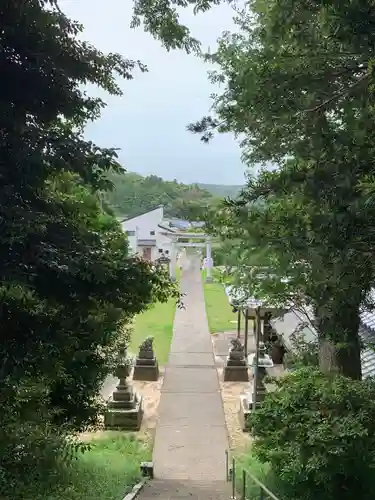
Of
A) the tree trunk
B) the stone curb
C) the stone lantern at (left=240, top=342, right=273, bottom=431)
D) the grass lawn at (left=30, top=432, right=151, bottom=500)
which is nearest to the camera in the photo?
the tree trunk

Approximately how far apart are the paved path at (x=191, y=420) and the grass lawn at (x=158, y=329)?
38 cm

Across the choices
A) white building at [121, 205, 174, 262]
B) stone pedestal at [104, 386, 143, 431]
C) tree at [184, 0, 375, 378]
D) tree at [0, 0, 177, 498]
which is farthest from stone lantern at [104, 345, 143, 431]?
→ white building at [121, 205, 174, 262]

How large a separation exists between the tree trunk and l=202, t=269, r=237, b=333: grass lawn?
394 inches

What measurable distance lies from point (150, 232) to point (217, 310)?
651 inches

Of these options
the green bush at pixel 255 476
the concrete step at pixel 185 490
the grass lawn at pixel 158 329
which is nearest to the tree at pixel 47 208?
the concrete step at pixel 185 490

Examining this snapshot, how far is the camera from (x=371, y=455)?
19.5ft

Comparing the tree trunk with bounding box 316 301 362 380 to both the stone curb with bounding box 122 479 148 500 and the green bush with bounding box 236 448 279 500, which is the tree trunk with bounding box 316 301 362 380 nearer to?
the green bush with bounding box 236 448 279 500

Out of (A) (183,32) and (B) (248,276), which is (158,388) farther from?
(A) (183,32)

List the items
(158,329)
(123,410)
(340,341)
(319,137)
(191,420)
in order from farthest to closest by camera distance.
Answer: (158,329), (191,420), (123,410), (340,341), (319,137)

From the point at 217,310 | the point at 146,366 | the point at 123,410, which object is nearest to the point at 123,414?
the point at 123,410

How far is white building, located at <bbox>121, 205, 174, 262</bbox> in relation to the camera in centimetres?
4219

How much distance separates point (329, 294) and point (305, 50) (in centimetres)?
241

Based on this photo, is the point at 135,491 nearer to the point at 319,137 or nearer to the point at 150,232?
the point at 319,137

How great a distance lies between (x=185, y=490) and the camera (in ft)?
25.2
